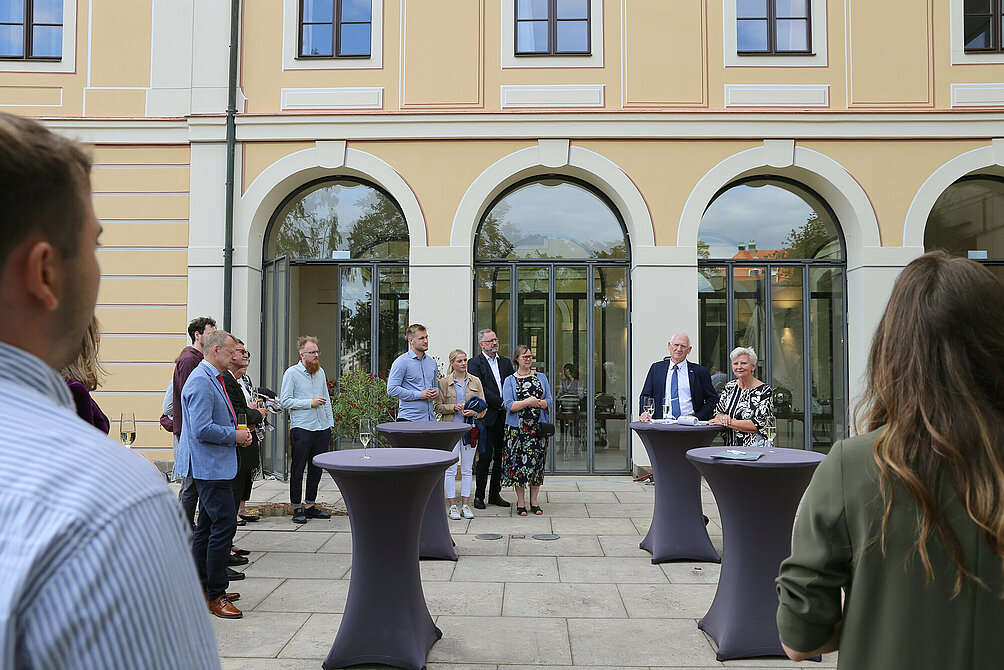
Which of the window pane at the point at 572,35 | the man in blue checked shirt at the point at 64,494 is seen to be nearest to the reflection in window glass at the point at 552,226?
the window pane at the point at 572,35

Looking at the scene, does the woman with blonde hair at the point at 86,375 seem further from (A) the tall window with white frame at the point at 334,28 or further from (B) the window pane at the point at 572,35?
(B) the window pane at the point at 572,35

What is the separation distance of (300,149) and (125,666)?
10.5 meters

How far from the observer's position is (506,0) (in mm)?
10359

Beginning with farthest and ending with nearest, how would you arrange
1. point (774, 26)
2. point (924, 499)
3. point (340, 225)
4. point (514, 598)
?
point (340, 225)
point (774, 26)
point (514, 598)
point (924, 499)

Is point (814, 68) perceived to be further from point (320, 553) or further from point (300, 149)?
point (320, 553)

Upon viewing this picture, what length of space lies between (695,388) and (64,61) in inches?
373

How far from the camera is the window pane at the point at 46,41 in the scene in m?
10.5

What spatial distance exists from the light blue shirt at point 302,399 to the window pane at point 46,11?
267 inches

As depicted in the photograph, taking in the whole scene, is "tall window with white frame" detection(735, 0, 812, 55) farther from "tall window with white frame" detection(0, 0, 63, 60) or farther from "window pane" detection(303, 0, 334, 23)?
Answer: "tall window with white frame" detection(0, 0, 63, 60)

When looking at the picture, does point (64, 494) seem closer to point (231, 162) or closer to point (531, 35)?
point (231, 162)

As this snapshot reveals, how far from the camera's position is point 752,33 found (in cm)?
1044

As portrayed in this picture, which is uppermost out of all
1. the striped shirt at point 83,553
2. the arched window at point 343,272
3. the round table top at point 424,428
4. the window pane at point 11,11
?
the window pane at point 11,11

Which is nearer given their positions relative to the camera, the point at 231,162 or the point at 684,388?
the point at 684,388

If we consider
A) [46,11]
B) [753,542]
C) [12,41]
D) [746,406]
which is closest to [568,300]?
[746,406]
